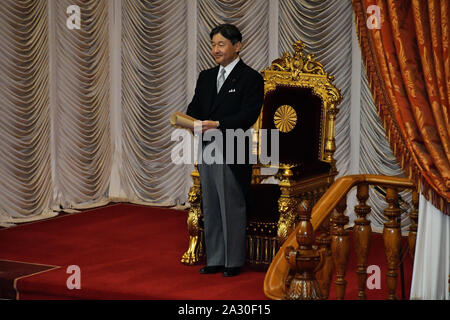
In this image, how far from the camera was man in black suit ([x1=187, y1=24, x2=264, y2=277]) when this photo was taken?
448cm

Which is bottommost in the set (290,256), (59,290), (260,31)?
(59,290)

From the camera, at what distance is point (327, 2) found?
6.13 meters

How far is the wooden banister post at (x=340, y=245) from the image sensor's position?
3.53 m

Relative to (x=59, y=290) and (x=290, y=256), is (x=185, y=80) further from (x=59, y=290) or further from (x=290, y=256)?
(x=290, y=256)

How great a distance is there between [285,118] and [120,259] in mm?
1608

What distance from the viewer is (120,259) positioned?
509cm

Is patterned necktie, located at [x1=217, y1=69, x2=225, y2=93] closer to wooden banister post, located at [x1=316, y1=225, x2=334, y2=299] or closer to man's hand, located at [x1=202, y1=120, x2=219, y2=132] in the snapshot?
man's hand, located at [x1=202, y1=120, x2=219, y2=132]

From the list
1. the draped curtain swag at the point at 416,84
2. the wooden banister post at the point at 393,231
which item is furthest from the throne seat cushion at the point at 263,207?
the draped curtain swag at the point at 416,84

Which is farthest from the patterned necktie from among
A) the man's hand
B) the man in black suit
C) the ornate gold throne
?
the ornate gold throne

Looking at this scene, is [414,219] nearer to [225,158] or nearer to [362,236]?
[362,236]

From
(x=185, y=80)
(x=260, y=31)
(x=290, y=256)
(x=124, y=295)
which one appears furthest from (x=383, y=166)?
(x=290, y=256)

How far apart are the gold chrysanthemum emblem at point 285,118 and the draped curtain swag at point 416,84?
6.29ft

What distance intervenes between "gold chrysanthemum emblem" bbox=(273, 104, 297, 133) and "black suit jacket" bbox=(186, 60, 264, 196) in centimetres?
81

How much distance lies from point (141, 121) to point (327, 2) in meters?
2.31
